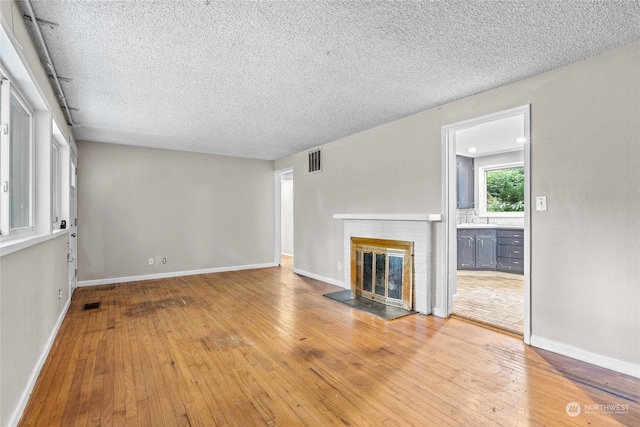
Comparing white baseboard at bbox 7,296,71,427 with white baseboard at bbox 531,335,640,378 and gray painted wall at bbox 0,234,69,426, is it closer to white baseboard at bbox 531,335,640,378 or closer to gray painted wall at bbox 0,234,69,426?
gray painted wall at bbox 0,234,69,426

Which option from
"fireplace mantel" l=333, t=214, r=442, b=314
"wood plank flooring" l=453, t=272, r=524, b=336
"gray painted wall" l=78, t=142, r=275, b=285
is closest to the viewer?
"wood plank flooring" l=453, t=272, r=524, b=336

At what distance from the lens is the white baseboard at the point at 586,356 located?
7.24 feet

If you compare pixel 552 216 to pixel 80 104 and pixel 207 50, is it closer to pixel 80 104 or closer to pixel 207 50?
pixel 207 50

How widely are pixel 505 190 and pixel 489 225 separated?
120 centimetres

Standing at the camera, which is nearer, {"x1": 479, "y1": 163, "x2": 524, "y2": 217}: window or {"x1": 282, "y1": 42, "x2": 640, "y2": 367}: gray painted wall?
{"x1": 282, "y1": 42, "x2": 640, "y2": 367}: gray painted wall

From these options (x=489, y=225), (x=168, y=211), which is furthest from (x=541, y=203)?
(x=168, y=211)

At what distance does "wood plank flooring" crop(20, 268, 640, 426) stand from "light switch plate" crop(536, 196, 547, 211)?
1.20 m

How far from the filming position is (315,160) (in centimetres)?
551

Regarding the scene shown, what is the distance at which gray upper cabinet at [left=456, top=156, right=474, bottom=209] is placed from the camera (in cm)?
641

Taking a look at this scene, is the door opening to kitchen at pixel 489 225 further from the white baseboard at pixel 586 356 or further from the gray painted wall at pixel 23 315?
the gray painted wall at pixel 23 315

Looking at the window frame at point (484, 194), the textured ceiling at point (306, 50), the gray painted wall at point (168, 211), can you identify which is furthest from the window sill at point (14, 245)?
the window frame at point (484, 194)

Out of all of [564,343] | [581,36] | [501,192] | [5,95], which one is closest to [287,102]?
[5,95]

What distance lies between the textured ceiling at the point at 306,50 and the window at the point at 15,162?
19.3 inches

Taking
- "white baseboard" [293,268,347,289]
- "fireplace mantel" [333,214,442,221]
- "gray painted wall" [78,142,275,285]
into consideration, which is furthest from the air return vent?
"white baseboard" [293,268,347,289]
